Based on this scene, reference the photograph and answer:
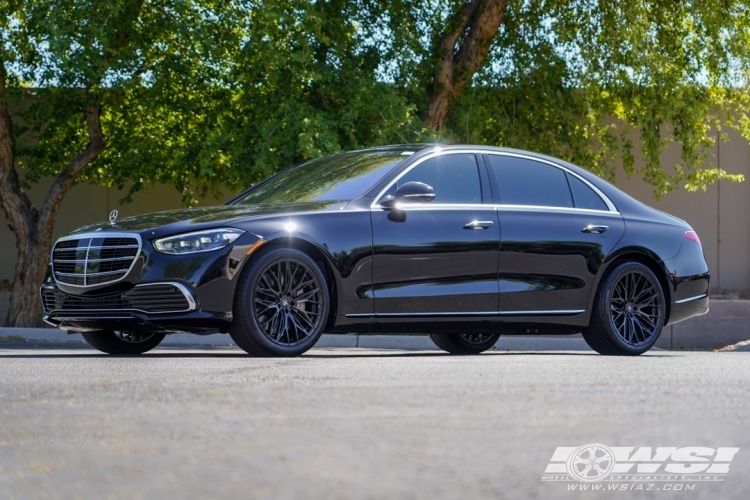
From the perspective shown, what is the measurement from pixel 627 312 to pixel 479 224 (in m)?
1.59

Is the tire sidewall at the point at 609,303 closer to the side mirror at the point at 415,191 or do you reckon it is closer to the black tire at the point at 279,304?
the side mirror at the point at 415,191

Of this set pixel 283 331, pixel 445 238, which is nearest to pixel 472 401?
pixel 283 331

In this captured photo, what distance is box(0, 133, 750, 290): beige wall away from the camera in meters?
22.9

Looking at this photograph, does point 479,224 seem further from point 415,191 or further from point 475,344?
point 475,344

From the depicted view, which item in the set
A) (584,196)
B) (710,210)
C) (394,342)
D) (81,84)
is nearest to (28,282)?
(81,84)

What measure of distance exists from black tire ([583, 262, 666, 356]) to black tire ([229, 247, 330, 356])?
2462 millimetres

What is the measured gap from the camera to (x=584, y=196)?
991 cm

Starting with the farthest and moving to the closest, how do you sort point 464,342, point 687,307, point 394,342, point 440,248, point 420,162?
point 394,342
point 464,342
point 687,307
point 420,162
point 440,248

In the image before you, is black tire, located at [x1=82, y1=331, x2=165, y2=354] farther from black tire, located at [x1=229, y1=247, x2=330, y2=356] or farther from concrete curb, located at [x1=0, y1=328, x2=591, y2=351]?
concrete curb, located at [x1=0, y1=328, x2=591, y2=351]

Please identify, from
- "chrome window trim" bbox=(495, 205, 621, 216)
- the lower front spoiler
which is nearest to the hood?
the lower front spoiler

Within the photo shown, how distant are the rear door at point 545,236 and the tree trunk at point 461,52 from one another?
8455 mm

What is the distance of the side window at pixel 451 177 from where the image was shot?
360 inches

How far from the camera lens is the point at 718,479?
3.82 meters

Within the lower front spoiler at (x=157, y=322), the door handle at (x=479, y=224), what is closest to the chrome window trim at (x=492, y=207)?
the door handle at (x=479, y=224)
